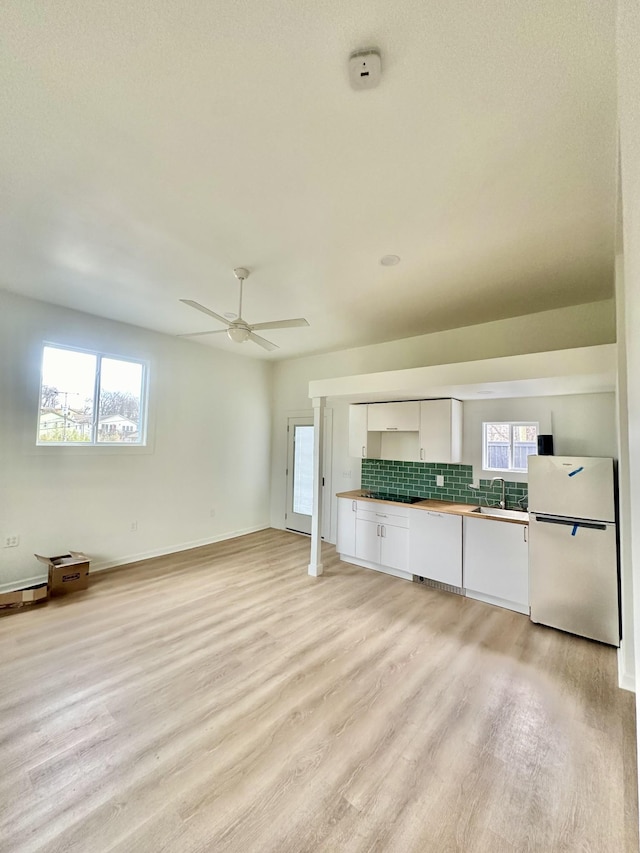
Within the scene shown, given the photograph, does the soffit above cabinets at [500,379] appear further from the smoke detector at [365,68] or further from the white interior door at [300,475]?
the smoke detector at [365,68]

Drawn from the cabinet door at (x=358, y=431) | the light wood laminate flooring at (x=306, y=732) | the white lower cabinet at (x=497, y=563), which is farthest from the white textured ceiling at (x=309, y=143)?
the light wood laminate flooring at (x=306, y=732)

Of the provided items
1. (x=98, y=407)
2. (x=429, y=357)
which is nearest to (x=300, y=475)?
(x=429, y=357)

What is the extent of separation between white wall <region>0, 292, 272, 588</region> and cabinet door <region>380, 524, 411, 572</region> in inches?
106

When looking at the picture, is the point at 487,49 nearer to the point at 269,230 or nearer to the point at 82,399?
the point at 269,230

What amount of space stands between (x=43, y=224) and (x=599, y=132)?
10.8ft

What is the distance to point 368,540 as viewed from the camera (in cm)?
440

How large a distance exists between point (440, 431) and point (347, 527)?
1.72 m

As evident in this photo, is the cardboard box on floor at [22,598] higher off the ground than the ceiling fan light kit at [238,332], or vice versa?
the ceiling fan light kit at [238,332]

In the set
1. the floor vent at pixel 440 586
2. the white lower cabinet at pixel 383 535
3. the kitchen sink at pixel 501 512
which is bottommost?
the floor vent at pixel 440 586

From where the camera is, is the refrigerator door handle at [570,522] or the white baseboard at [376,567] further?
the white baseboard at [376,567]

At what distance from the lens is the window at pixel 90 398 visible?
12.9 ft

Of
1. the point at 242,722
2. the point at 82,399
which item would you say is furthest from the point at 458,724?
the point at 82,399

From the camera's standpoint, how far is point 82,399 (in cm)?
420

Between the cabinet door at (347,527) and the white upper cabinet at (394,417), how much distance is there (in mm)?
1052
